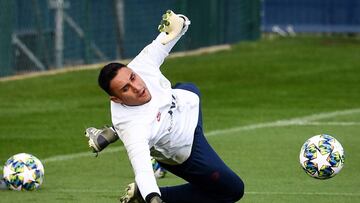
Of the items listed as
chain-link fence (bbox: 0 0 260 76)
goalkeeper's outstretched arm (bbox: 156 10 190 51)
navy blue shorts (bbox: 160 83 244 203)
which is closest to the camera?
navy blue shorts (bbox: 160 83 244 203)

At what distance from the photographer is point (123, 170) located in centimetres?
→ 1515

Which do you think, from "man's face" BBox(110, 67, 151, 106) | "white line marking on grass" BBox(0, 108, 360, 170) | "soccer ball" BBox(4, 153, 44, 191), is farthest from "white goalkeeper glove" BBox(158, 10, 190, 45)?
"white line marking on grass" BBox(0, 108, 360, 170)

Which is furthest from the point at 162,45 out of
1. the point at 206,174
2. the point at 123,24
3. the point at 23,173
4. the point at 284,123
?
the point at 123,24

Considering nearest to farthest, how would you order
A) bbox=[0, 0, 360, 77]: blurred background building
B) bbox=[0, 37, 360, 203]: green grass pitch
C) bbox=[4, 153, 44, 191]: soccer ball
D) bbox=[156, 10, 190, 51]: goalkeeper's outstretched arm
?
bbox=[156, 10, 190, 51]: goalkeeper's outstretched arm, bbox=[4, 153, 44, 191]: soccer ball, bbox=[0, 37, 360, 203]: green grass pitch, bbox=[0, 0, 360, 77]: blurred background building

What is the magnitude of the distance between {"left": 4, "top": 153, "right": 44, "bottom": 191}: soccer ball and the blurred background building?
13091 millimetres

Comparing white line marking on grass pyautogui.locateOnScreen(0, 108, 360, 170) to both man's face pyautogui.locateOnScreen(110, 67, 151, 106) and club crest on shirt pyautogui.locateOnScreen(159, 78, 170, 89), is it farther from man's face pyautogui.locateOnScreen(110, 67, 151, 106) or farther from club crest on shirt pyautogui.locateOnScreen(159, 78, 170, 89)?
man's face pyautogui.locateOnScreen(110, 67, 151, 106)

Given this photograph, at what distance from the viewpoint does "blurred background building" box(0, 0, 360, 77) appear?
26.8m

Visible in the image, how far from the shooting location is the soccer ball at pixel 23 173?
1296 cm

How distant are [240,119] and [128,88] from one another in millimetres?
11103

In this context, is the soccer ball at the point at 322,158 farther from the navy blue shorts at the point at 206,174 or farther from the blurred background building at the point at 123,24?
the blurred background building at the point at 123,24

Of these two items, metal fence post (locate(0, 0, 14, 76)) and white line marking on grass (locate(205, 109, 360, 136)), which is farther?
metal fence post (locate(0, 0, 14, 76))

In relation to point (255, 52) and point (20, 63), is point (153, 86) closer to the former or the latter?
point (20, 63)

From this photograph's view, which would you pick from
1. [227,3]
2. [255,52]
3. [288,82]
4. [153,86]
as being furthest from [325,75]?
[153,86]

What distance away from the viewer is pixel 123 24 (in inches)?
1185
